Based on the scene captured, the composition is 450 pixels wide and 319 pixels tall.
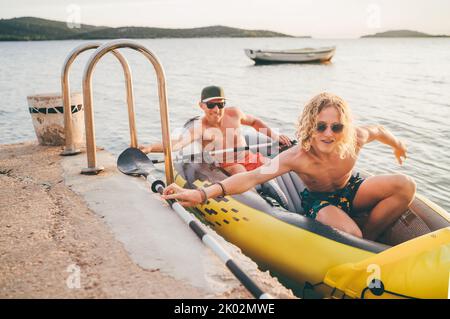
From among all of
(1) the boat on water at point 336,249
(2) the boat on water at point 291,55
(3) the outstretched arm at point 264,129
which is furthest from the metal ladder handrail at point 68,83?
(2) the boat on water at point 291,55

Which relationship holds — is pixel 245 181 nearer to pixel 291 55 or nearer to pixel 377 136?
pixel 377 136

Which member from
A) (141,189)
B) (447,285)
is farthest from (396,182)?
(141,189)

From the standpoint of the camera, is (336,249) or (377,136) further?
(377,136)

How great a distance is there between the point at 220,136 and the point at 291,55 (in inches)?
1471

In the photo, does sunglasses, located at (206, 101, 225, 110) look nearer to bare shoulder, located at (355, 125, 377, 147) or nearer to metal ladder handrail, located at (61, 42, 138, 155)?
metal ladder handrail, located at (61, 42, 138, 155)

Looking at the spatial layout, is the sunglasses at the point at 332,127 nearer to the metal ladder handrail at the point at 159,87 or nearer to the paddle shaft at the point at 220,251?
the paddle shaft at the point at 220,251

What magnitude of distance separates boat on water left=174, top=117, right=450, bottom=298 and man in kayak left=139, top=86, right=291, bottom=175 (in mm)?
484

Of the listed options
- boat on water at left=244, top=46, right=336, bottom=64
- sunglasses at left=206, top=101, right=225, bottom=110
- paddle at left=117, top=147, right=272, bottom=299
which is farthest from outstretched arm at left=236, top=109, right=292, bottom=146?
boat on water at left=244, top=46, right=336, bottom=64

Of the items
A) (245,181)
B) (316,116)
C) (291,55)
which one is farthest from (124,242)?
(291,55)

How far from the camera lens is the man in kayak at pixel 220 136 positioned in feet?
15.3

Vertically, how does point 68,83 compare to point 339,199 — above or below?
above

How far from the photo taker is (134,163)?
4359 millimetres

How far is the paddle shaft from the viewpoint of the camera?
213cm

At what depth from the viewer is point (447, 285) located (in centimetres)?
249
